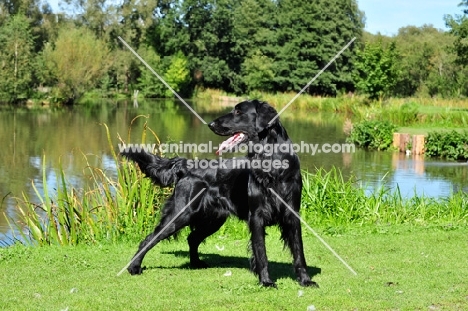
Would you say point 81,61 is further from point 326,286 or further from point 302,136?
point 326,286

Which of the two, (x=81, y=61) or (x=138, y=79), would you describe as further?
(x=138, y=79)

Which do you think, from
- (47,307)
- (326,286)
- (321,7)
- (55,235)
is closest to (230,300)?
(326,286)

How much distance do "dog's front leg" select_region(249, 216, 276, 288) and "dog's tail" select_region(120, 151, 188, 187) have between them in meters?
1.25

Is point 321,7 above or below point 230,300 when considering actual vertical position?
above

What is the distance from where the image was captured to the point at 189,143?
91.5ft

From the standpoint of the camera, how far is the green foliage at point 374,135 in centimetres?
2709

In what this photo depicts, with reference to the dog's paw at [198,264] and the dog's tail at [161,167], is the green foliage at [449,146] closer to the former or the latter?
the dog's paw at [198,264]

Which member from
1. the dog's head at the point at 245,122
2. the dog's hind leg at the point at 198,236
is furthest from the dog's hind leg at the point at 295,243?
the dog's hind leg at the point at 198,236

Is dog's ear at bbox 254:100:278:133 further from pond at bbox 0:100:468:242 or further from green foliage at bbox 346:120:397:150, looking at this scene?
green foliage at bbox 346:120:397:150

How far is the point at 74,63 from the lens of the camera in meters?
61.3

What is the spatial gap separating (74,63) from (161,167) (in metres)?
56.7

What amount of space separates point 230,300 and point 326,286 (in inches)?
43.2

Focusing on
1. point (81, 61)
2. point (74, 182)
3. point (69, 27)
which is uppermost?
point (69, 27)

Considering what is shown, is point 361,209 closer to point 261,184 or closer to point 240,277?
point 240,277
